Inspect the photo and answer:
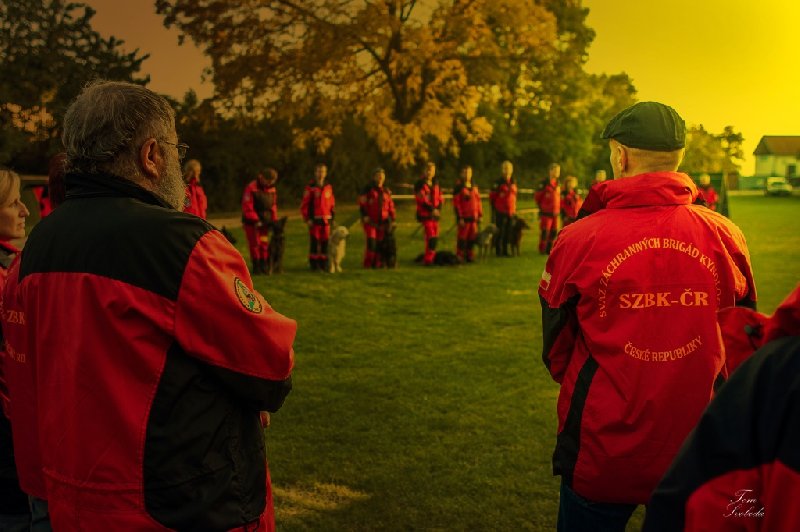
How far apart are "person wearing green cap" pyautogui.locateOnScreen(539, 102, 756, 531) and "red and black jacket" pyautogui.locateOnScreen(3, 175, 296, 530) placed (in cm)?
105

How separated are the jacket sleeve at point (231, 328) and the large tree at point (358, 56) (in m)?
22.6

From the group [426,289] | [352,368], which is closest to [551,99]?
[426,289]

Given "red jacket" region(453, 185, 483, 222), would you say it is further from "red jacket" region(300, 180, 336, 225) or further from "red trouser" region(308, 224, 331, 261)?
"red trouser" region(308, 224, 331, 261)

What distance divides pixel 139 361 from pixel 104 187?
51cm

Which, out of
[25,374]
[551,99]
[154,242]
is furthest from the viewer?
[551,99]

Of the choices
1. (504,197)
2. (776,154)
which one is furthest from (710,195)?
(776,154)

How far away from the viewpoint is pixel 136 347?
6.48 ft

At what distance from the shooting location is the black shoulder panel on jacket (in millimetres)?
1971

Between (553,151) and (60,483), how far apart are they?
4026cm

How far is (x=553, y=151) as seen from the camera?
40.6 metres

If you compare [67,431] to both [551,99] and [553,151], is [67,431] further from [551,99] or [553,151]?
[553,151]

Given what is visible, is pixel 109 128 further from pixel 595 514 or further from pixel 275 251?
pixel 275 251

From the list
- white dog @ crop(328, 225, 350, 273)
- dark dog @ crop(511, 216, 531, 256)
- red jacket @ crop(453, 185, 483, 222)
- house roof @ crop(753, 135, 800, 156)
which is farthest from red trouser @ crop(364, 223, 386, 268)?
house roof @ crop(753, 135, 800, 156)

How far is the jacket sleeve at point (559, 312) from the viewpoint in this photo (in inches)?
99.6
